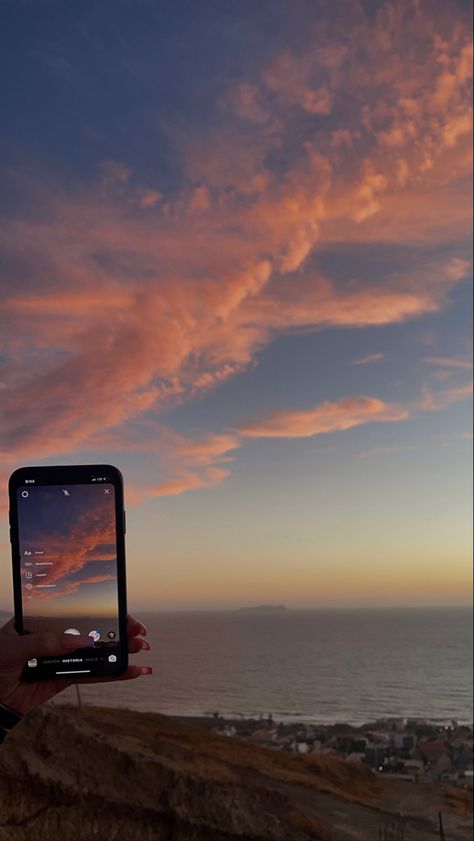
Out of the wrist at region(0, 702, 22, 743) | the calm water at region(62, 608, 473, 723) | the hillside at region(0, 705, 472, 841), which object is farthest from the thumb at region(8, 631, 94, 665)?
the calm water at region(62, 608, 473, 723)

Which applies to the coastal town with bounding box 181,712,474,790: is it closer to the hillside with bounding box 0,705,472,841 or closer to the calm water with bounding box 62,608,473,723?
the calm water with bounding box 62,608,473,723

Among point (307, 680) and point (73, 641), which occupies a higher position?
point (73, 641)

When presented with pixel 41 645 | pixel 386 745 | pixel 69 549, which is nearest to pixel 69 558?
pixel 69 549

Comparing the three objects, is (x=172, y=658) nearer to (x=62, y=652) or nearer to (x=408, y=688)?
(x=408, y=688)

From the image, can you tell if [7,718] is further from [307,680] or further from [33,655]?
[307,680]

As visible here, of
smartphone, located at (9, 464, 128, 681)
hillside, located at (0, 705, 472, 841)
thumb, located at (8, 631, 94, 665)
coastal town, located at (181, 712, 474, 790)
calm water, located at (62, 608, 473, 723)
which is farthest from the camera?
calm water, located at (62, 608, 473, 723)

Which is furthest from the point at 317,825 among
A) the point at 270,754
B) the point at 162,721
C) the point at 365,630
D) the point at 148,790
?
the point at 365,630

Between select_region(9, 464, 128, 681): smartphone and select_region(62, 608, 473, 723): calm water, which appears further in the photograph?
select_region(62, 608, 473, 723): calm water
